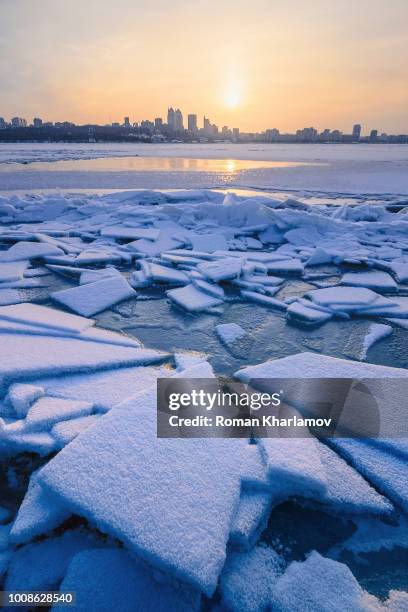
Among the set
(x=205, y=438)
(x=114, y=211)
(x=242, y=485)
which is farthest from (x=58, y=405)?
(x=114, y=211)

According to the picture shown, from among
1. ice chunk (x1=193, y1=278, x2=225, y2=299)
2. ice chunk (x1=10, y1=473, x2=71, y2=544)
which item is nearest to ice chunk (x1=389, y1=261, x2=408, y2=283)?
ice chunk (x1=193, y1=278, x2=225, y2=299)

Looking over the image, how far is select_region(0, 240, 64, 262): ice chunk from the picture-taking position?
3656 millimetres

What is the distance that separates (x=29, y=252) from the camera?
12.5ft

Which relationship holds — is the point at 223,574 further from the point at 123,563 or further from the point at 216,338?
the point at 216,338

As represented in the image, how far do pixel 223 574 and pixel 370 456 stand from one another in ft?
2.30

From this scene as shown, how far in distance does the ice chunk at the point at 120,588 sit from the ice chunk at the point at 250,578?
87mm

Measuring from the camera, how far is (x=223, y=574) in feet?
3.09

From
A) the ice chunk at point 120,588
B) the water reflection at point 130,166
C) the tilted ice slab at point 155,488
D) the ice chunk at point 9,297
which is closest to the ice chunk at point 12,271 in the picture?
the ice chunk at point 9,297

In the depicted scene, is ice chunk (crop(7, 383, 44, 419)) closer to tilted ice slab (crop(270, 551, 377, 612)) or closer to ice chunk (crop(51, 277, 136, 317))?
ice chunk (crop(51, 277, 136, 317))

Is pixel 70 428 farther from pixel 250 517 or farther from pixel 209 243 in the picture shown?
pixel 209 243

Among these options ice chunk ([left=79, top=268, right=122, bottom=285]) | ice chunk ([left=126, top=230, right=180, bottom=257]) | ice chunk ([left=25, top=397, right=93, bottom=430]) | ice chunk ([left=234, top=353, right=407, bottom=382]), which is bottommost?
ice chunk ([left=25, top=397, right=93, bottom=430])

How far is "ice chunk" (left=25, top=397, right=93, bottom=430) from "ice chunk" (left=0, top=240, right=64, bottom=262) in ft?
8.77

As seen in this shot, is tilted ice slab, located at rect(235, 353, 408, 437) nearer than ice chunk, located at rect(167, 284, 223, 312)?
Yes

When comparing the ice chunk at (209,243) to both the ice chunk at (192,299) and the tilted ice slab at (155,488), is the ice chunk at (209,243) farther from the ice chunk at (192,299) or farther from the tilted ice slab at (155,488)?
the tilted ice slab at (155,488)
